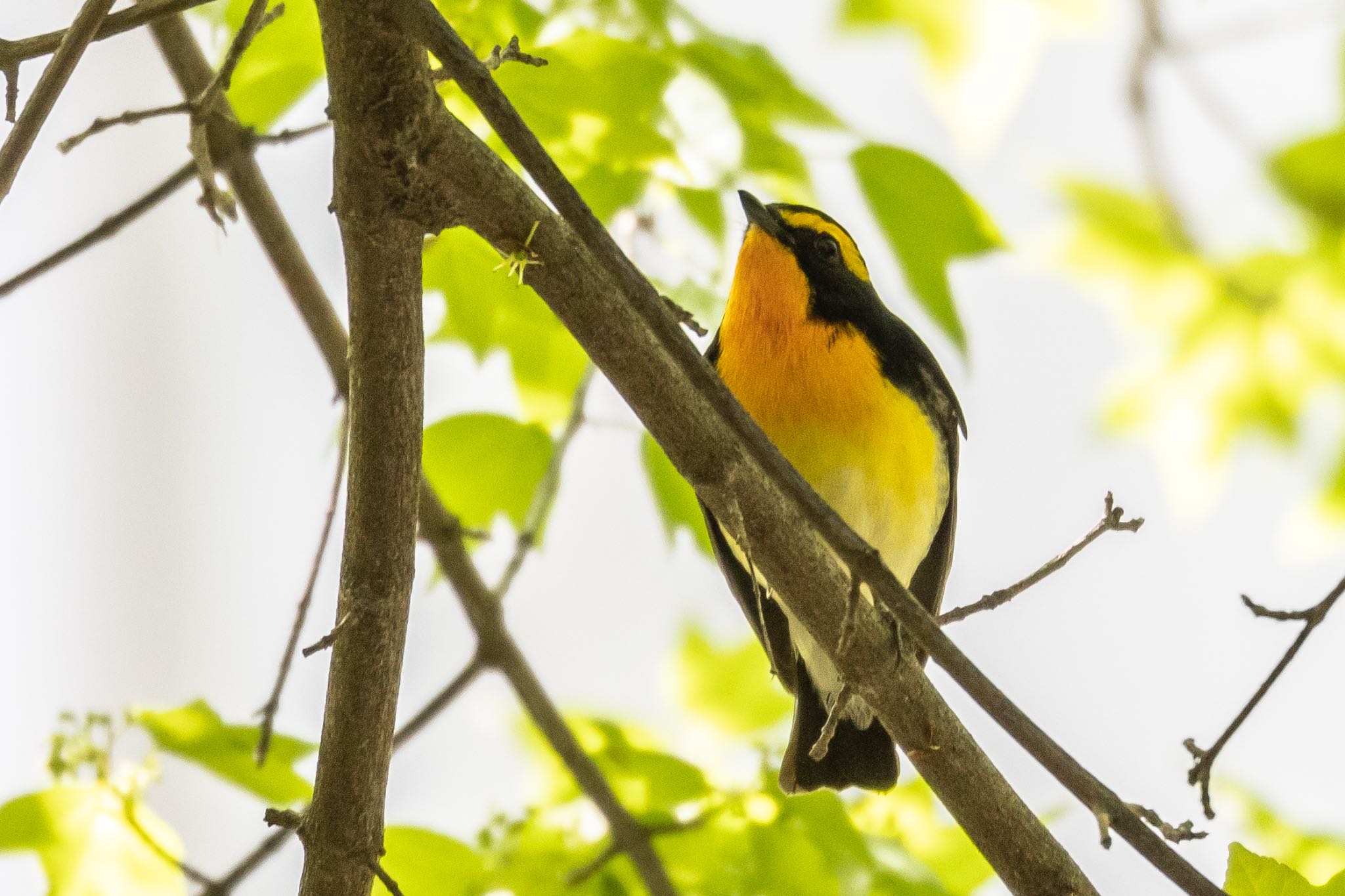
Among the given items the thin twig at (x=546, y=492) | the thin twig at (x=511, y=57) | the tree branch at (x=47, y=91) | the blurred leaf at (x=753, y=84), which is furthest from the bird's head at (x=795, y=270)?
the tree branch at (x=47, y=91)

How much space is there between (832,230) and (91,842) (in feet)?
8.43

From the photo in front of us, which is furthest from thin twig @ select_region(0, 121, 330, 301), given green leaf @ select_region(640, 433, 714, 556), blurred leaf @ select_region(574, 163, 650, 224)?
green leaf @ select_region(640, 433, 714, 556)

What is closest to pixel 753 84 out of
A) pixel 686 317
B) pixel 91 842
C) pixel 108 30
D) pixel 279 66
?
pixel 686 317

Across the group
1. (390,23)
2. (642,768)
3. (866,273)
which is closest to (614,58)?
(390,23)

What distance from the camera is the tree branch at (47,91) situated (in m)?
1.52

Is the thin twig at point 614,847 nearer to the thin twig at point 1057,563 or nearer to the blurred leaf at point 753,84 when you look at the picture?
the thin twig at point 1057,563

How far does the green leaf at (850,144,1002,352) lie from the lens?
2.46 metres

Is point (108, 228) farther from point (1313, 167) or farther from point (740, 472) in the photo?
point (1313, 167)

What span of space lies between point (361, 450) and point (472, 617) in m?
1.18

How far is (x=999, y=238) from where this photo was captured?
2543 mm

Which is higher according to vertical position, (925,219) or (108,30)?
(108,30)

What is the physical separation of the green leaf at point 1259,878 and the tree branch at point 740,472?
6.9 inches

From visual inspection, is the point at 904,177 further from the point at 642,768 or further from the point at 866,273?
the point at 866,273

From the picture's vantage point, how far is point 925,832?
3178 millimetres
